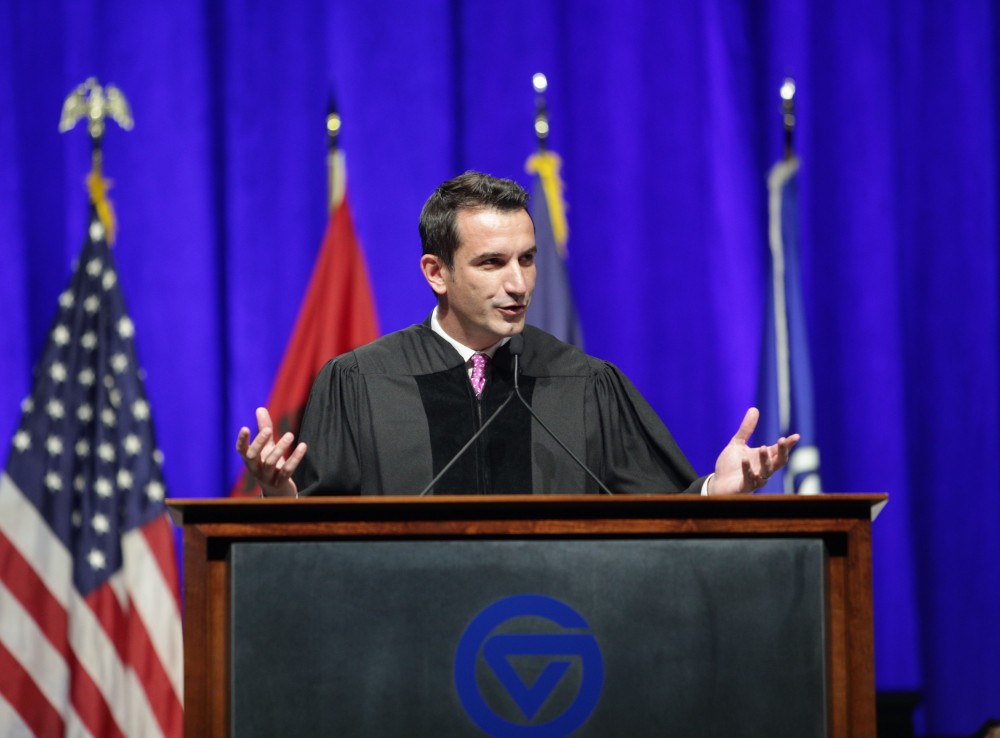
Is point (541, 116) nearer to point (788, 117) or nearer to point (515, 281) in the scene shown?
point (788, 117)

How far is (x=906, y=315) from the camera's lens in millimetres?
5367

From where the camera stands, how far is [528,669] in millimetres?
2061

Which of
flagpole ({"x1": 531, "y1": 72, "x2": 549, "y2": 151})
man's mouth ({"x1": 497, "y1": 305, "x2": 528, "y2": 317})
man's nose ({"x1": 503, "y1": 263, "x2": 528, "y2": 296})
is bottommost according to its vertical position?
man's mouth ({"x1": 497, "y1": 305, "x2": 528, "y2": 317})

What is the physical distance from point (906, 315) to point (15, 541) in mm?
3895

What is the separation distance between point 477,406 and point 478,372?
4.6 inches

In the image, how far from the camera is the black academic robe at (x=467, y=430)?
10.1 feet

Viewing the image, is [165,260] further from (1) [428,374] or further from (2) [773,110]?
(2) [773,110]

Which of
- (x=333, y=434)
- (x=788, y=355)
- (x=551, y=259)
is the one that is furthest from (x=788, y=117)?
(x=333, y=434)

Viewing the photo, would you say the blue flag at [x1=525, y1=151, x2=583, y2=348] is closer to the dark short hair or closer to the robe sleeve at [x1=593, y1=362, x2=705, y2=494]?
the robe sleeve at [x1=593, y1=362, x2=705, y2=494]

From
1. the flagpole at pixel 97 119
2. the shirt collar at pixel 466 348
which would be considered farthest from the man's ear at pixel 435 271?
the flagpole at pixel 97 119

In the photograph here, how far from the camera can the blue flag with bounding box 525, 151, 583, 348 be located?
4988 millimetres

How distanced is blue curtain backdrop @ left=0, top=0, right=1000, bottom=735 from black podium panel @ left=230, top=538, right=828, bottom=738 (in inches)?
125

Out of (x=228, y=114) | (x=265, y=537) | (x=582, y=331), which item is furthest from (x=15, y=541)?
(x=265, y=537)

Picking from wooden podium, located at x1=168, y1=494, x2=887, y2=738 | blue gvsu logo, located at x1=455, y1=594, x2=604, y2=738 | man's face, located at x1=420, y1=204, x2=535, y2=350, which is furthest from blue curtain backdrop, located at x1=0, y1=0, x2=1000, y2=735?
blue gvsu logo, located at x1=455, y1=594, x2=604, y2=738
